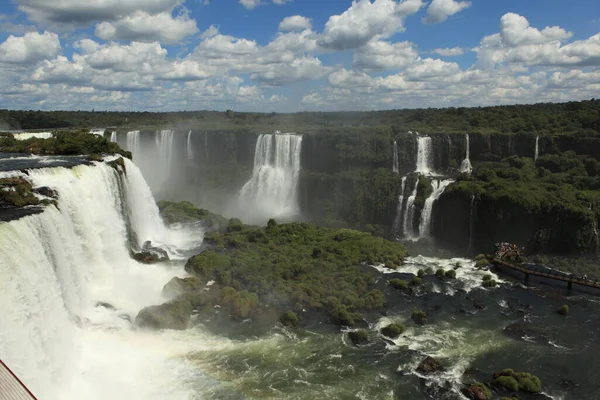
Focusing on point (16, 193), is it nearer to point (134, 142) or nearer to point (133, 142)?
point (133, 142)

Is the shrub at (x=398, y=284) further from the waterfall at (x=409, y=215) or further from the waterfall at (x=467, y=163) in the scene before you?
the waterfall at (x=467, y=163)

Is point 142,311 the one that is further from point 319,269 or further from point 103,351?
point 319,269

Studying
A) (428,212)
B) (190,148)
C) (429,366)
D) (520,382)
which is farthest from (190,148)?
(520,382)

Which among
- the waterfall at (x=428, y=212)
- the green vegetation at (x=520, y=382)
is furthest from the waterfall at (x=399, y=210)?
the green vegetation at (x=520, y=382)

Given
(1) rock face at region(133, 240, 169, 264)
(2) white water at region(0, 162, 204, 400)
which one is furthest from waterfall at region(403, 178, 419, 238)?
(2) white water at region(0, 162, 204, 400)

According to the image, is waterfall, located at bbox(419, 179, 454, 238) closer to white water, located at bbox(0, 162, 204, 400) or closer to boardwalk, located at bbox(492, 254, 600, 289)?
boardwalk, located at bbox(492, 254, 600, 289)
